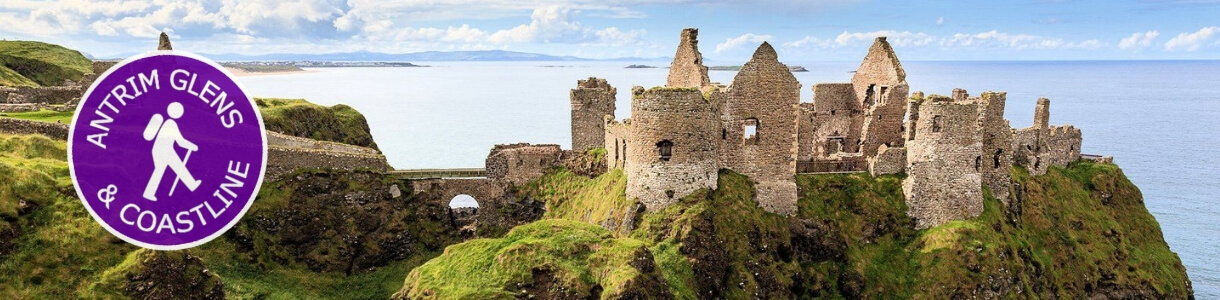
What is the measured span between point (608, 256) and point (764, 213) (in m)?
10.3

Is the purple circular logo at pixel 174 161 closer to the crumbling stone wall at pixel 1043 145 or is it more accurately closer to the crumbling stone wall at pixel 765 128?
the crumbling stone wall at pixel 765 128

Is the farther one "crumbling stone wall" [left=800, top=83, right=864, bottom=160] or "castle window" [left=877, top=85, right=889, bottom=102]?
"crumbling stone wall" [left=800, top=83, right=864, bottom=160]

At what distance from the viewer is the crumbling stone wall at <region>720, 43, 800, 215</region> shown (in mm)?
37031

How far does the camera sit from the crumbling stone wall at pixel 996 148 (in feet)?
134

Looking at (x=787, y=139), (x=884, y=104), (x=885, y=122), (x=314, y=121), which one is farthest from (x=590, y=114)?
(x=314, y=121)

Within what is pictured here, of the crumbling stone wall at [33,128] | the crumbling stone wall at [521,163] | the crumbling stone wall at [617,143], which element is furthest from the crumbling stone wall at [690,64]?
the crumbling stone wall at [33,128]

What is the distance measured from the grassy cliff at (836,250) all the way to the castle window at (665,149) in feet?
6.57

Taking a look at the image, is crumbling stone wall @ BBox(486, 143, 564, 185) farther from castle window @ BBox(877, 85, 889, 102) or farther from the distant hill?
the distant hill

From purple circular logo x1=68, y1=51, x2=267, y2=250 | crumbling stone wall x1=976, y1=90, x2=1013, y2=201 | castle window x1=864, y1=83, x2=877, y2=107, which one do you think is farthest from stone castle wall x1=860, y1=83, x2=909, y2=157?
purple circular logo x1=68, y1=51, x2=267, y2=250

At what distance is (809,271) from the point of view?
3716 cm

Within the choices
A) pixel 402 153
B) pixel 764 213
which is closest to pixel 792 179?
pixel 764 213

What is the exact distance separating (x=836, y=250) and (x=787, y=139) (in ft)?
18.2

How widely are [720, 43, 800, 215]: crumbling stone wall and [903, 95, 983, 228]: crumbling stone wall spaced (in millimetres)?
5909

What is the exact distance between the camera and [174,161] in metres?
22.8
